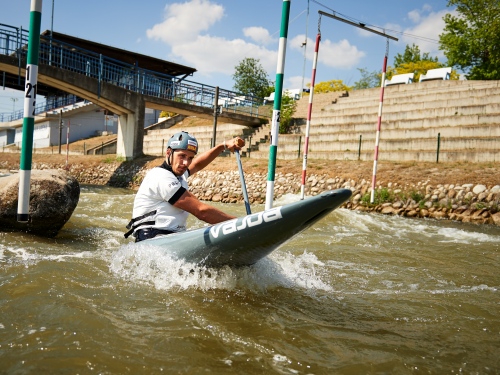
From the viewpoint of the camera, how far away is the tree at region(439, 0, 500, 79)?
2789 centimetres

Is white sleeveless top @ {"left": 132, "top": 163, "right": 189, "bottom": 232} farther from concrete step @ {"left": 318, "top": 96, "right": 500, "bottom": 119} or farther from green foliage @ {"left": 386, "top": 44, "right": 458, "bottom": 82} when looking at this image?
green foliage @ {"left": 386, "top": 44, "right": 458, "bottom": 82}

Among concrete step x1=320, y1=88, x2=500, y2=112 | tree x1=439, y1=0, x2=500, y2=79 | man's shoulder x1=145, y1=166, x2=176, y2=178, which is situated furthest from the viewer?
tree x1=439, y1=0, x2=500, y2=79

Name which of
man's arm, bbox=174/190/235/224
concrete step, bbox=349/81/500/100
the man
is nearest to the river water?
the man

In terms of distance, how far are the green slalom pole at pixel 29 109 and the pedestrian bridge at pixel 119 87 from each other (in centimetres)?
1311

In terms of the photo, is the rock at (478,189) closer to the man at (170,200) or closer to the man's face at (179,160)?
the man at (170,200)

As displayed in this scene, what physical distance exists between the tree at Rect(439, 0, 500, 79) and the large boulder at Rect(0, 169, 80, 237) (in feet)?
101

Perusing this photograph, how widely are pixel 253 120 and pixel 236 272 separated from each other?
19.6m

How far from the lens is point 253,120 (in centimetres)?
2236

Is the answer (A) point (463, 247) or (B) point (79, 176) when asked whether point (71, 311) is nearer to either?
(A) point (463, 247)

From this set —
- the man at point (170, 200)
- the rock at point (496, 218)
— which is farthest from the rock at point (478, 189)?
the man at point (170, 200)

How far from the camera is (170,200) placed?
3184 mm

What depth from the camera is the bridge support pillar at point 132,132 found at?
62.6ft

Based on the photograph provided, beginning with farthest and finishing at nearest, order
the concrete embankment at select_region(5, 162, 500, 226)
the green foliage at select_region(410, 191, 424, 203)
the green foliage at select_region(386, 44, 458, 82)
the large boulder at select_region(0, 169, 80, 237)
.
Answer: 1. the green foliage at select_region(386, 44, 458, 82)
2. the green foliage at select_region(410, 191, 424, 203)
3. the concrete embankment at select_region(5, 162, 500, 226)
4. the large boulder at select_region(0, 169, 80, 237)

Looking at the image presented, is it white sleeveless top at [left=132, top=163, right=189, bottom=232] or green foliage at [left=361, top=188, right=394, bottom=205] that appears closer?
white sleeveless top at [left=132, top=163, right=189, bottom=232]
